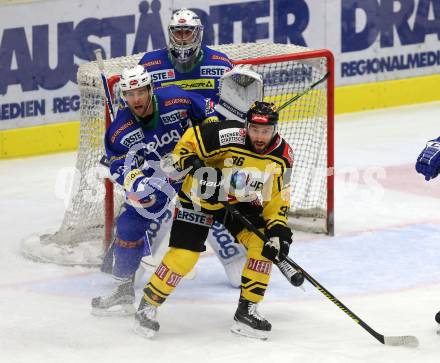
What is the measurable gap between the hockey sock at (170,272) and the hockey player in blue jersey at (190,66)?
106 cm

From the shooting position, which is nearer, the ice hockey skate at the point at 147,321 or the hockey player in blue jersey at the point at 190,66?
the ice hockey skate at the point at 147,321

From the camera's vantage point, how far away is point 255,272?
6086 millimetres

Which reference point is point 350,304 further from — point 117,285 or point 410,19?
point 410,19

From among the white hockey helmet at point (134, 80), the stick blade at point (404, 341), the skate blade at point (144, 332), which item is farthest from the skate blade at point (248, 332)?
the white hockey helmet at point (134, 80)

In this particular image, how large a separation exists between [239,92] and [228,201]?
0.97 meters

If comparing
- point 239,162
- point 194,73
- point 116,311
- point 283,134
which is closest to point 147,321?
point 116,311

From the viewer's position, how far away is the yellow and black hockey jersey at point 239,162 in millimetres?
6074

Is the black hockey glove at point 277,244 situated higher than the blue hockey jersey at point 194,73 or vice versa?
the blue hockey jersey at point 194,73

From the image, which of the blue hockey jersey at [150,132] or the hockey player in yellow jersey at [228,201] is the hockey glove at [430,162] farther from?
the blue hockey jersey at [150,132]

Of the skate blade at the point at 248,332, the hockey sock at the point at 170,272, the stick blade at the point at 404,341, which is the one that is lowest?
the skate blade at the point at 248,332

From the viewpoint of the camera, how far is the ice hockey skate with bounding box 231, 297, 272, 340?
240 inches

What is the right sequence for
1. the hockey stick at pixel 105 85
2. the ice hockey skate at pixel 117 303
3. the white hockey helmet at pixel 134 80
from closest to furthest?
the white hockey helmet at pixel 134 80 < the ice hockey skate at pixel 117 303 < the hockey stick at pixel 105 85

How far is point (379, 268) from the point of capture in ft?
24.5

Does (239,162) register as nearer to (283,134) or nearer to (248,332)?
(248,332)
